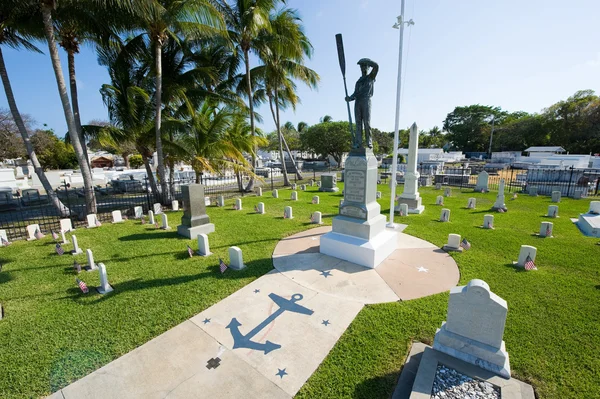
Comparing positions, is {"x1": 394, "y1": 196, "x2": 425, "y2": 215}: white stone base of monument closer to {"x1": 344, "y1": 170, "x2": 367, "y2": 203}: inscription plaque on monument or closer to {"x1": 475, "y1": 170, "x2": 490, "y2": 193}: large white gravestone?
{"x1": 344, "y1": 170, "x2": 367, "y2": 203}: inscription plaque on monument

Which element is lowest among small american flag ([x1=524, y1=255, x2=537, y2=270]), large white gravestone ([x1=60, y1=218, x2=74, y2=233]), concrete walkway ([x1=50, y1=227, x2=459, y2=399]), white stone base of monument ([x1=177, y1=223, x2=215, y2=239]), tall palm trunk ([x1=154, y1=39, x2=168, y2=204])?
concrete walkway ([x1=50, y1=227, x2=459, y2=399])

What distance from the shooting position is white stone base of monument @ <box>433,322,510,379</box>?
2.96m

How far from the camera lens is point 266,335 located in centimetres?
400

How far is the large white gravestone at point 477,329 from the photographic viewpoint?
2.97 meters

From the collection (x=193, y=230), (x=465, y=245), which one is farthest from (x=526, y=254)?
(x=193, y=230)

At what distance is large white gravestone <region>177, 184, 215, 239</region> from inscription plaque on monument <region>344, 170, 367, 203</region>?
5.06m

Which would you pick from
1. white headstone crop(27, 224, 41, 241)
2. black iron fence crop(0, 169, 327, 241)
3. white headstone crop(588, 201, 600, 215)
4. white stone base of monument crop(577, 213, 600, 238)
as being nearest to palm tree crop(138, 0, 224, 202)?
black iron fence crop(0, 169, 327, 241)

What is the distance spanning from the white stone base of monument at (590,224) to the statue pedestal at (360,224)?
265 inches

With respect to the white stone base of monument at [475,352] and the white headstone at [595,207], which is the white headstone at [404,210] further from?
the white stone base of monument at [475,352]

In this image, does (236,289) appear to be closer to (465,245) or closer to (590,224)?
(465,245)

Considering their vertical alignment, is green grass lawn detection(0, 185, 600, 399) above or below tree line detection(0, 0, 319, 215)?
below

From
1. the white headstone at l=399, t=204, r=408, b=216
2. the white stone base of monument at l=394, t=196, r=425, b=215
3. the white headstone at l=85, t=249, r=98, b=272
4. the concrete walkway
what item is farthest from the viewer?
the white stone base of monument at l=394, t=196, r=425, b=215

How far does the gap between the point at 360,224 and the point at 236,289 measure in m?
3.29

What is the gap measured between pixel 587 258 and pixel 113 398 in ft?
33.0
